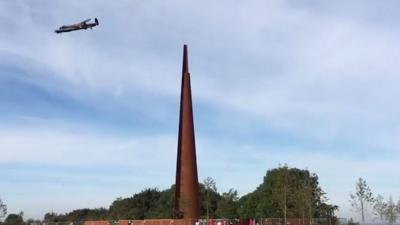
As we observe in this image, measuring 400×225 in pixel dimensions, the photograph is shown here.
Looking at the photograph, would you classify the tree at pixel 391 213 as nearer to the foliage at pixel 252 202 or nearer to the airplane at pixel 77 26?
the foliage at pixel 252 202

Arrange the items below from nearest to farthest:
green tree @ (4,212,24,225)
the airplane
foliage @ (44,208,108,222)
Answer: the airplane
green tree @ (4,212,24,225)
foliage @ (44,208,108,222)

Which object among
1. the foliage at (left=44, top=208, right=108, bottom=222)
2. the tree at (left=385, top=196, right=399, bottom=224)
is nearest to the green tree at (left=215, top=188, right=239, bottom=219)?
the tree at (left=385, top=196, right=399, bottom=224)

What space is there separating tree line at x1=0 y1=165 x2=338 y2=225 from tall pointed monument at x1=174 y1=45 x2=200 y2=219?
236cm

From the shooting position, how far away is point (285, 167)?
242 feet

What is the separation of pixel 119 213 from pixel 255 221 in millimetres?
77312

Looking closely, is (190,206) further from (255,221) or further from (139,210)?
(139,210)

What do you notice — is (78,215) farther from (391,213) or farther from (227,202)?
(391,213)

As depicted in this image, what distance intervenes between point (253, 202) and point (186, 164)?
3412 cm

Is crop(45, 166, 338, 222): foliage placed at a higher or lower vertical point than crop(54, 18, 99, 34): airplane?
lower

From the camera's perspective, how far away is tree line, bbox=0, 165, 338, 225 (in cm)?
6319

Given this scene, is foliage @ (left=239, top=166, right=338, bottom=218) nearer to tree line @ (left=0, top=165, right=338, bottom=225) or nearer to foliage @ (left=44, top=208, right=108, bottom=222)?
tree line @ (left=0, top=165, right=338, bottom=225)

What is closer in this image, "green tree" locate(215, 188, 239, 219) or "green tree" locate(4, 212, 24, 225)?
"green tree" locate(215, 188, 239, 219)

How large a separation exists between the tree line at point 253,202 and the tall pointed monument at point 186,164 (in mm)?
2363

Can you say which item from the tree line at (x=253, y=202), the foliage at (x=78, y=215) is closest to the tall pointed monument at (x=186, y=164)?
the tree line at (x=253, y=202)
